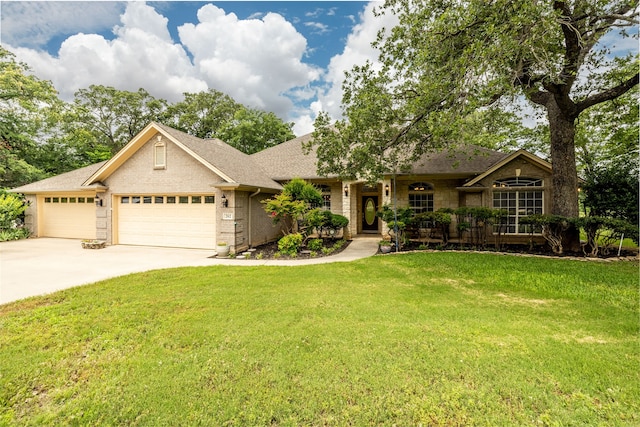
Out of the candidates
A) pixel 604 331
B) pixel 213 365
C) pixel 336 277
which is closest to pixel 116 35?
pixel 336 277

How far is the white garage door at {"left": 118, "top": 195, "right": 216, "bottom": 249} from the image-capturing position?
11.5 m

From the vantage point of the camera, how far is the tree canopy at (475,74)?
625cm

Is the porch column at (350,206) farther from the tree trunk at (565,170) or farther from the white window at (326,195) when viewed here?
the tree trunk at (565,170)

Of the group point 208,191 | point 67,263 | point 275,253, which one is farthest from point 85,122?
point 275,253

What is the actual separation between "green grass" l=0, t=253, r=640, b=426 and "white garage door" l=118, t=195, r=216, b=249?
549cm

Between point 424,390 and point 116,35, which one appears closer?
point 424,390

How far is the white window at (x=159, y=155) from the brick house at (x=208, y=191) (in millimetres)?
44

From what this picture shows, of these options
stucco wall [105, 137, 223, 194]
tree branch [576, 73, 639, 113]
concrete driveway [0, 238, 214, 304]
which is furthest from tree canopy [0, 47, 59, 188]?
tree branch [576, 73, 639, 113]

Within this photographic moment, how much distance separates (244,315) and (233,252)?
6151 millimetres

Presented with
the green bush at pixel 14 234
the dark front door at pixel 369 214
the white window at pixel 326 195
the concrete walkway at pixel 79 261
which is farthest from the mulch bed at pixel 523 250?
the green bush at pixel 14 234

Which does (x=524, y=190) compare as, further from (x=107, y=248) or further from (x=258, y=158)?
(x=107, y=248)

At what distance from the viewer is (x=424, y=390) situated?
9.08 feet

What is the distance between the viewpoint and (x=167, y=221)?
12.0 metres

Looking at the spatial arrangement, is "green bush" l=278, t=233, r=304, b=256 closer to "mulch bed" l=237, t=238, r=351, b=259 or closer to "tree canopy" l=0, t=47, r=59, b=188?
"mulch bed" l=237, t=238, r=351, b=259
